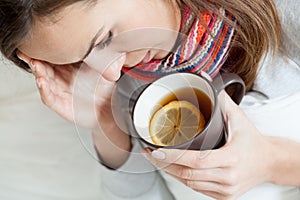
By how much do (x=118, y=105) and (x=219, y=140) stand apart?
0.51 feet

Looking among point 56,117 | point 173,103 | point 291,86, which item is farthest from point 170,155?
point 56,117

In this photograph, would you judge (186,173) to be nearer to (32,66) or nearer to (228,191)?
(228,191)

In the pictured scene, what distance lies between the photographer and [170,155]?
0.65 m

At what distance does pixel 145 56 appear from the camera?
2.47 feet

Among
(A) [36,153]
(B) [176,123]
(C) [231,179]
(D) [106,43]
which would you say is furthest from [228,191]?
(A) [36,153]

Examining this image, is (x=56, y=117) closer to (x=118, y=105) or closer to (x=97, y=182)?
(x=97, y=182)

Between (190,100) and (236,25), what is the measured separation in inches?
6.2

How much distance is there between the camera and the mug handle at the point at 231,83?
67 centimetres

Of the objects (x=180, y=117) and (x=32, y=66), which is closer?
(x=180, y=117)

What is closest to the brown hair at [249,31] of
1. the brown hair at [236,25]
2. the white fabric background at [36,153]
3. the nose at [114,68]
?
the brown hair at [236,25]

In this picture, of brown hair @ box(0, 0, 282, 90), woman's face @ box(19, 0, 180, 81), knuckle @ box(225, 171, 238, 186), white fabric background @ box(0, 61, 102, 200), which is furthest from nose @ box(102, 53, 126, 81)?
white fabric background @ box(0, 61, 102, 200)

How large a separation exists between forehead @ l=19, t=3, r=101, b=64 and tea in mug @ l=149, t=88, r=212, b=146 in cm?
12

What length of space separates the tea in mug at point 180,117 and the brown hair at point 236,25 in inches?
5.0

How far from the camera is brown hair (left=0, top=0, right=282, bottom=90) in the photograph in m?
0.63
